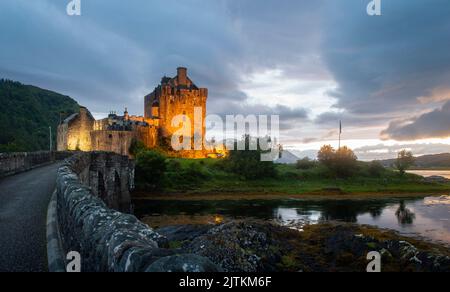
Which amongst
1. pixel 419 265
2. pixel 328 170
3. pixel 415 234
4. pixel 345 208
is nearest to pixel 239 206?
pixel 345 208

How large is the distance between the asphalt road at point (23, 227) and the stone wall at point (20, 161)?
14.7 ft

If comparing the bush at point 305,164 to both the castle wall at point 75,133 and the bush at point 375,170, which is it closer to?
the bush at point 375,170

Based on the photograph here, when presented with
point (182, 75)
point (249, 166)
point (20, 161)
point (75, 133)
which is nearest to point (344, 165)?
point (249, 166)

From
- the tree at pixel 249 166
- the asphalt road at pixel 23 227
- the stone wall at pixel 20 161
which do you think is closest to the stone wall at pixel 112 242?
the asphalt road at pixel 23 227

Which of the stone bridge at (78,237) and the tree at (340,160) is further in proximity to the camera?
the tree at (340,160)

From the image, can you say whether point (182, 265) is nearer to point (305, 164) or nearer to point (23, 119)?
point (305, 164)

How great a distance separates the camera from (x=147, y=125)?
79812mm

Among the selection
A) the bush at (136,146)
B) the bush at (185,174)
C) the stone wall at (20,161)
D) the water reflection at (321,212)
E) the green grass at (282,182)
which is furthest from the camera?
the bush at (136,146)

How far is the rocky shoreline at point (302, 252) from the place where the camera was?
56.2 ft

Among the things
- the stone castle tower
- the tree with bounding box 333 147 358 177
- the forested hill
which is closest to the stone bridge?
the tree with bounding box 333 147 358 177

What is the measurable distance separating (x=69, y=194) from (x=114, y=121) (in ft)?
234

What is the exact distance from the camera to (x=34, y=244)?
734 centimetres

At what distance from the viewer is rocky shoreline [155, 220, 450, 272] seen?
675 inches
